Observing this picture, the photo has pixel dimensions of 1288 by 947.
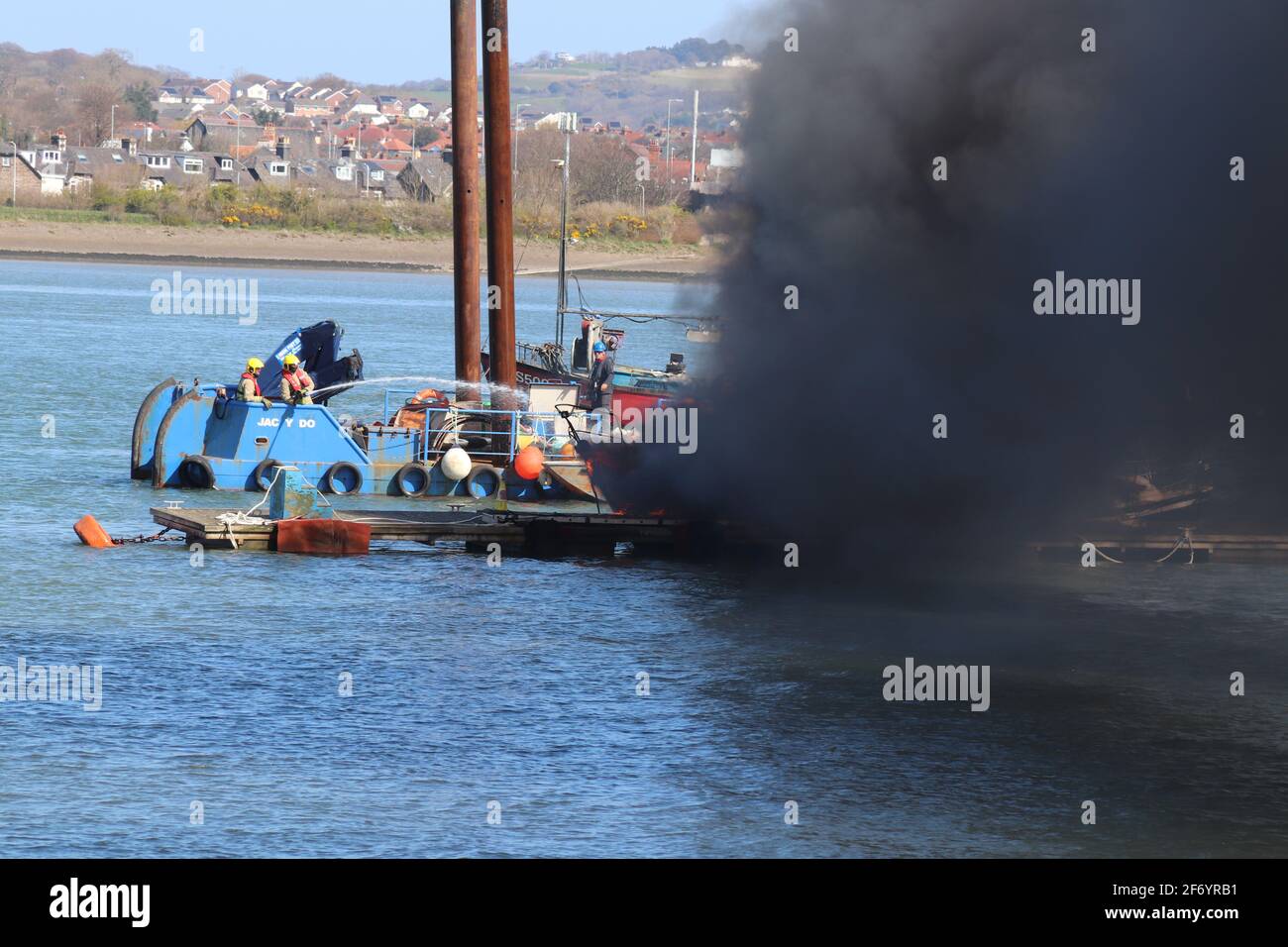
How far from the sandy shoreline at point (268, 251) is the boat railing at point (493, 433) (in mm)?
73250

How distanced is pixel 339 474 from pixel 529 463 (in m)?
3.13

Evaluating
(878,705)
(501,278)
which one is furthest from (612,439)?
(878,705)

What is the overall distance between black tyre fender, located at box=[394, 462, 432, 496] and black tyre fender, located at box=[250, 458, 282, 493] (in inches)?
73.8

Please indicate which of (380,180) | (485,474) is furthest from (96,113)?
(485,474)

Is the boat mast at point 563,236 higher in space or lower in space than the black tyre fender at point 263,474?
higher

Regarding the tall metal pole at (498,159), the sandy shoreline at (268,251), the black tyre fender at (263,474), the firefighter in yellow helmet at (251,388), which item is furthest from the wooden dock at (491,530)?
the sandy shoreline at (268,251)

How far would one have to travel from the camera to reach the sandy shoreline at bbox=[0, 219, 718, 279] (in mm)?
102375

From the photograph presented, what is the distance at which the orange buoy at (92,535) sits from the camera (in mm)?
21078

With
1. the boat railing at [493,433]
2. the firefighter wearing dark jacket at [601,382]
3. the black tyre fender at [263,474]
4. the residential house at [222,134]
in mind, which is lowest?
the black tyre fender at [263,474]

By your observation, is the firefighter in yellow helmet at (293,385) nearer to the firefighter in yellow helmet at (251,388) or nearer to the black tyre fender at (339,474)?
the firefighter in yellow helmet at (251,388)

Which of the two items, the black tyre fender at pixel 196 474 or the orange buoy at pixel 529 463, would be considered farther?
the black tyre fender at pixel 196 474

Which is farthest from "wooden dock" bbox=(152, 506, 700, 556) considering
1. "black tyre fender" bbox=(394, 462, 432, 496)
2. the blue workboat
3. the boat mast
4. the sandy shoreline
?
the sandy shoreline

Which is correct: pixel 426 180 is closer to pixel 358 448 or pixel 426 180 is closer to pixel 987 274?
pixel 358 448

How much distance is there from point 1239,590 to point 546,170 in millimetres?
67359
